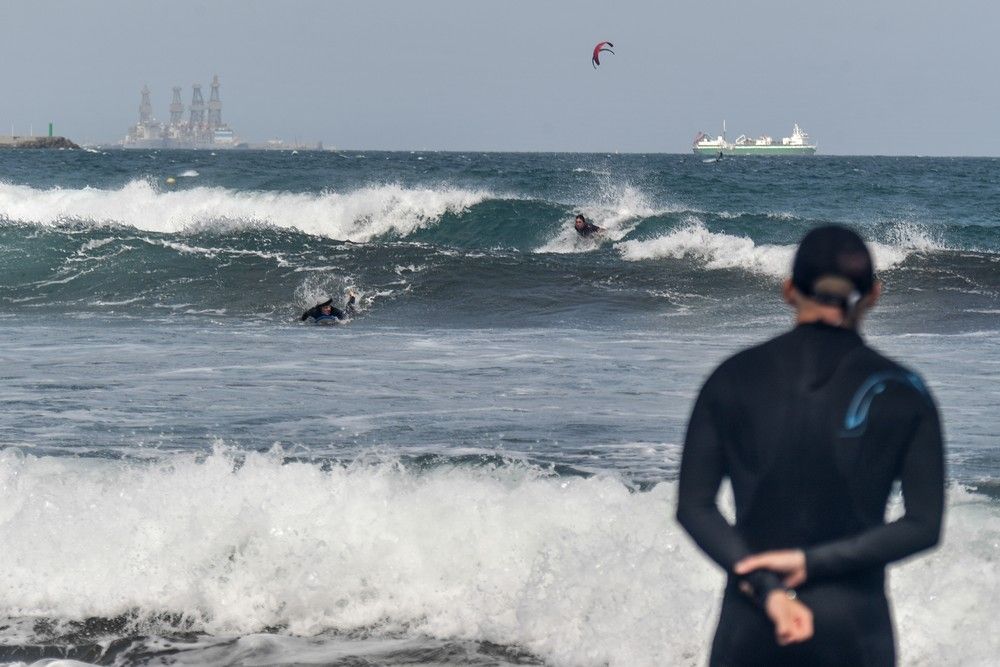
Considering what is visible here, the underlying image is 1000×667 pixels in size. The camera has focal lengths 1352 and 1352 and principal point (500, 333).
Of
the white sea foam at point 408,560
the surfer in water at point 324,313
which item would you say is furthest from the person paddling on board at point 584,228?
the white sea foam at point 408,560

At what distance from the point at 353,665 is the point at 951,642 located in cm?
247

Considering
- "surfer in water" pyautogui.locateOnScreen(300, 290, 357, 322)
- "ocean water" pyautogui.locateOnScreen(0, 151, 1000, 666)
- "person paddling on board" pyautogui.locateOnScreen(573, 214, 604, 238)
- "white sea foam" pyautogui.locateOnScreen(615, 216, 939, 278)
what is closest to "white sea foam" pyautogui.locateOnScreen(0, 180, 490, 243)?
"person paddling on board" pyautogui.locateOnScreen(573, 214, 604, 238)

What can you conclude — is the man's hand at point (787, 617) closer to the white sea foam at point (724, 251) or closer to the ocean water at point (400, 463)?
the ocean water at point (400, 463)

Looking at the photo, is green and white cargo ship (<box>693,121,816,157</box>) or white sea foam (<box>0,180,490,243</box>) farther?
green and white cargo ship (<box>693,121,816,157</box>)

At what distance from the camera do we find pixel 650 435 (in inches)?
370

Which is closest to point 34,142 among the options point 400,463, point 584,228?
point 584,228

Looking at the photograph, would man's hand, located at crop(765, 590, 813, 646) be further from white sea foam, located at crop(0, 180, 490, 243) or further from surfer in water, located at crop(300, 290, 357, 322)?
white sea foam, located at crop(0, 180, 490, 243)

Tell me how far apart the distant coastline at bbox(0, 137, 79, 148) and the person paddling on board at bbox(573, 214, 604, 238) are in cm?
11062

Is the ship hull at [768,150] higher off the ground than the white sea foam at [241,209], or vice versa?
the ship hull at [768,150]

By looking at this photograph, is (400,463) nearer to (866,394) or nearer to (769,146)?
(866,394)

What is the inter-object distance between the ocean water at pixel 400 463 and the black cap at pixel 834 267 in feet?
11.3

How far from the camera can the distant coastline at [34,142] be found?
130875 millimetres

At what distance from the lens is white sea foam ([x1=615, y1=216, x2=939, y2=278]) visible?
25844mm

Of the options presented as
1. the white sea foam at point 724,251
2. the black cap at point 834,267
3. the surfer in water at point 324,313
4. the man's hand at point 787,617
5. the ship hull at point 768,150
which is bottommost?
the surfer in water at point 324,313
